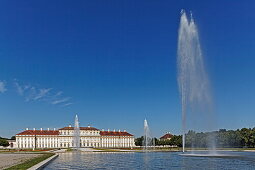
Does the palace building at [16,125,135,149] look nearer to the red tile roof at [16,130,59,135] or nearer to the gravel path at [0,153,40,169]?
the red tile roof at [16,130,59,135]

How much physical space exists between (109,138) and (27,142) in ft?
115

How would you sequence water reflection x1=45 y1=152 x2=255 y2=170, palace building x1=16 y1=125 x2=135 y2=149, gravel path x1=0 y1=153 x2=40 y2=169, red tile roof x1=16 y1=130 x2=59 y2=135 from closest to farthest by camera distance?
water reflection x1=45 y1=152 x2=255 y2=170, gravel path x1=0 y1=153 x2=40 y2=169, palace building x1=16 y1=125 x2=135 y2=149, red tile roof x1=16 y1=130 x2=59 y2=135

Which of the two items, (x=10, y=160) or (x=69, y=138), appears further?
(x=69, y=138)

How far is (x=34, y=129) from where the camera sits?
13100 cm

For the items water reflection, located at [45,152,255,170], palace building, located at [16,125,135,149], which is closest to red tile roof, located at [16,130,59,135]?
palace building, located at [16,125,135,149]

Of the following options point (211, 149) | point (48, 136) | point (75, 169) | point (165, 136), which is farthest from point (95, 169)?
point (165, 136)

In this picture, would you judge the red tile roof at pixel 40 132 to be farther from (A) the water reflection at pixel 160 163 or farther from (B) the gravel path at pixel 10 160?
(A) the water reflection at pixel 160 163

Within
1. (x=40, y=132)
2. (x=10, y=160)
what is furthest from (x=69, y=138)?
(x=10, y=160)

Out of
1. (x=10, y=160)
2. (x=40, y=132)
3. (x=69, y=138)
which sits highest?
(x=10, y=160)

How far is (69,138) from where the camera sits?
130m

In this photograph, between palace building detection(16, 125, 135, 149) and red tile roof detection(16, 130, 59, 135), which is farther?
red tile roof detection(16, 130, 59, 135)

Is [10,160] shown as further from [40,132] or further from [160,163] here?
[40,132]

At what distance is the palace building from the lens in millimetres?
124606

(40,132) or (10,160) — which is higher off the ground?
(10,160)
